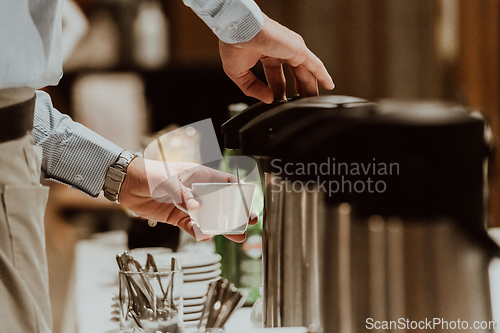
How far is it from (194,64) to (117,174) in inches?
55.0

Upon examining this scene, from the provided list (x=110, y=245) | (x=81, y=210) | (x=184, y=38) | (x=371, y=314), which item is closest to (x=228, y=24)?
(x=371, y=314)

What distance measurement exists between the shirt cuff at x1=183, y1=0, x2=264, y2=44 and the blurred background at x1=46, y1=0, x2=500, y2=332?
102 cm

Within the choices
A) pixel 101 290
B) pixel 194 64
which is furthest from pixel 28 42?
pixel 194 64

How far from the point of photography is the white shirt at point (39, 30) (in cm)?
67

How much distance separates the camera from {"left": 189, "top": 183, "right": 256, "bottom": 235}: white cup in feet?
2.37

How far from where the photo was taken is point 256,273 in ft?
3.63

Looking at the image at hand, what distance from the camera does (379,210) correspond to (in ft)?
1.99

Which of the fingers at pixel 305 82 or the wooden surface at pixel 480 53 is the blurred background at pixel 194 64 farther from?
the fingers at pixel 305 82

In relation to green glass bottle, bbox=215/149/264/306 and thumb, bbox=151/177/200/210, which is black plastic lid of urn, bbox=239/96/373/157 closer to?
thumb, bbox=151/177/200/210

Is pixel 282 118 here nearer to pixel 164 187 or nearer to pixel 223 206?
pixel 223 206

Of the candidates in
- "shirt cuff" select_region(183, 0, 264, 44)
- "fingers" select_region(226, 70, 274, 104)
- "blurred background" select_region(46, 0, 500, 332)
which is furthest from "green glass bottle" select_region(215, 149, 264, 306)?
"blurred background" select_region(46, 0, 500, 332)

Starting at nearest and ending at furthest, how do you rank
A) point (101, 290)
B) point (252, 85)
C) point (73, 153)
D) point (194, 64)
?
point (252, 85) → point (73, 153) → point (101, 290) → point (194, 64)

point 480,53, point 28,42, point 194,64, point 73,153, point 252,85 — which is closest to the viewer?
point 28,42

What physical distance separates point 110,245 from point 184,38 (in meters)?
0.98
